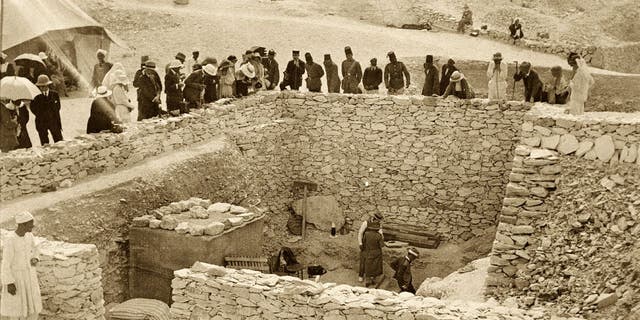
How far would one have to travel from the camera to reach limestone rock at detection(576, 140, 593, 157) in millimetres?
11031

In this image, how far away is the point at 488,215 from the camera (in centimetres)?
1702

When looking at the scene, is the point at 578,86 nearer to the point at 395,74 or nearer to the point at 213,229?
the point at 395,74

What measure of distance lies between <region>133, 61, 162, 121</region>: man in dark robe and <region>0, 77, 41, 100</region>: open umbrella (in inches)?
91.4

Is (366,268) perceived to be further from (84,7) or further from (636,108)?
(84,7)

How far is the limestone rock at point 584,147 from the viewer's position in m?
11.0

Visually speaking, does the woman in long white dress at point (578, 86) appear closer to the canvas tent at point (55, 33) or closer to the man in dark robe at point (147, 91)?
the man in dark robe at point (147, 91)

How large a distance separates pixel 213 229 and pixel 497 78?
24.0ft

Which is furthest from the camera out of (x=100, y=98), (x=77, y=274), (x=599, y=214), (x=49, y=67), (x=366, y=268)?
(x=49, y=67)

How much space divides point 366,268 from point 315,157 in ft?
13.3

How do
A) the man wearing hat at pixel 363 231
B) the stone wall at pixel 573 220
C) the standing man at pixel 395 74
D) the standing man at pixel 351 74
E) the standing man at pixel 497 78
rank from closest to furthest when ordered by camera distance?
the stone wall at pixel 573 220
the man wearing hat at pixel 363 231
the standing man at pixel 497 78
the standing man at pixel 395 74
the standing man at pixel 351 74

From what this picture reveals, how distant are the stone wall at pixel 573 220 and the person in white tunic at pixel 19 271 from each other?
5.87 m

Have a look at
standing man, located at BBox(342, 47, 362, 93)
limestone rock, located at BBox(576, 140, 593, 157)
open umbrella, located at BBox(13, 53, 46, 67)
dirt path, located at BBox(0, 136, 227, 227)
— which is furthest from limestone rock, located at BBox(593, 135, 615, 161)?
open umbrella, located at BBox(13, 53, 46, 67)

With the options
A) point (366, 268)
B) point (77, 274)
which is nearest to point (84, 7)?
point (366, 268)

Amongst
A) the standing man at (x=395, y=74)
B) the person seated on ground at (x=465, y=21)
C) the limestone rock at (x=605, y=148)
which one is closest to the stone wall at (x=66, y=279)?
the limestone rock at (x=605, y=148)
